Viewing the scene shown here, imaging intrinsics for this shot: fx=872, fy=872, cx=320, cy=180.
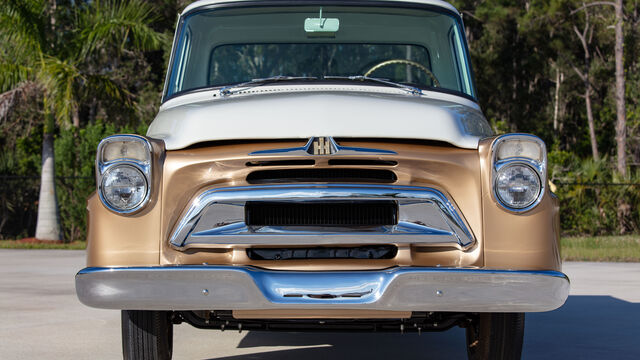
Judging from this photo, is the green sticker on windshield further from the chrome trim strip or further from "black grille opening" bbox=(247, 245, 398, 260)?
"black grille opening" bbox=(247, 245, 398, 260)

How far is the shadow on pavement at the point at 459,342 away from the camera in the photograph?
568 cm

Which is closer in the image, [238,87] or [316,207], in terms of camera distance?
[316,207]

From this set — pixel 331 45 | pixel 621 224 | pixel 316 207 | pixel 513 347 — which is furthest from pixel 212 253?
pixel 621 224

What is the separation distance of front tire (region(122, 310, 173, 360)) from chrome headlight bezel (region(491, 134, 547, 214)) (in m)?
1.73

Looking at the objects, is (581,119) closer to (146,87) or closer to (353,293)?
(146,87)

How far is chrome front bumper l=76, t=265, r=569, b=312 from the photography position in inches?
139

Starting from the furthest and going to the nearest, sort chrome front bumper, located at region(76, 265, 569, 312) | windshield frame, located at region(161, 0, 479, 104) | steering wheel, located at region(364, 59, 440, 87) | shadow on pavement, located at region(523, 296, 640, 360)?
shadow on pavement, located at region(523, 296, 640, 360) → steering wheel, located at region(364, 59, 440, 87) → windshield frame, located at region(161, 0, 479, 104) → chrome front bumper, located at region(76, 265, 569, 312)

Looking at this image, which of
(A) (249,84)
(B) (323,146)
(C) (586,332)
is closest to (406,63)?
(A) (249,84)

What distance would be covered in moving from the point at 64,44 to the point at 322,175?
15.2 metres

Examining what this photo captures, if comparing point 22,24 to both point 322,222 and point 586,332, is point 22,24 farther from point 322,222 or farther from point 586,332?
point 322,222

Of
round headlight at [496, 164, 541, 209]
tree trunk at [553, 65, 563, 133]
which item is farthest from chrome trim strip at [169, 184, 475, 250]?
tree trunk at [553, 65, 563, 133]

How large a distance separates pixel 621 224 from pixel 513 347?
60.8 feet

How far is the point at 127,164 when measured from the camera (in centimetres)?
379

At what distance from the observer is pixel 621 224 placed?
70.8ft
